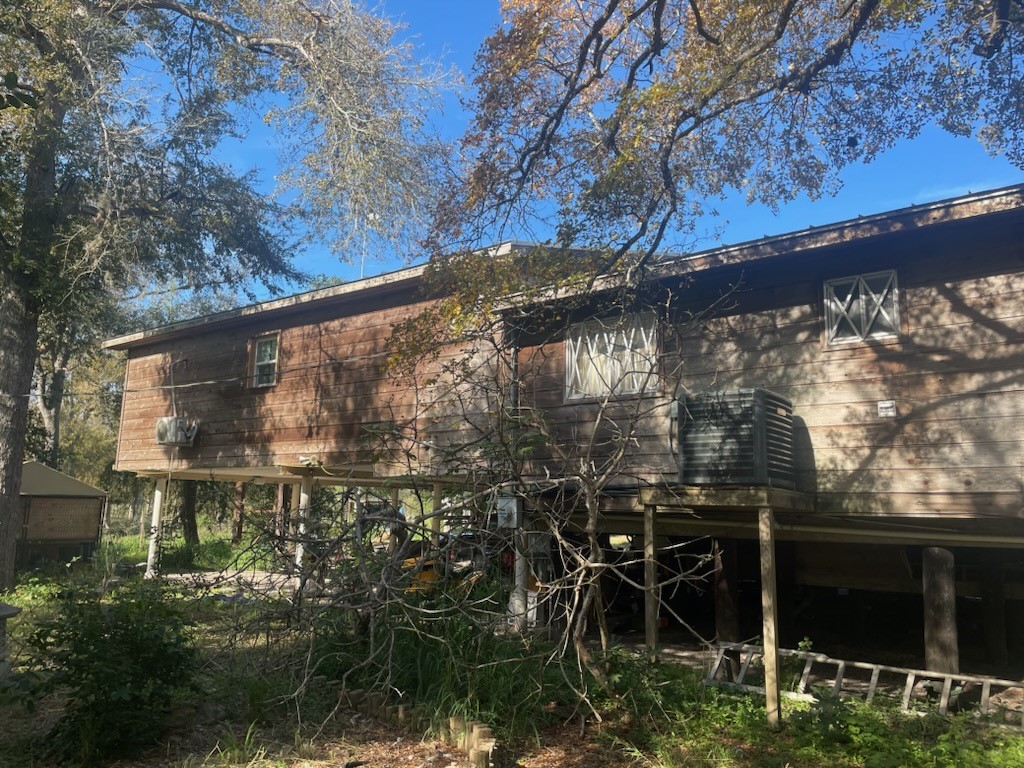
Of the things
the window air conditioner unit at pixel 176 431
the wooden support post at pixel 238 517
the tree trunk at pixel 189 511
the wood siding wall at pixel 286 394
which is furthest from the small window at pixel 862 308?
the tree trunk at pixel 189 511

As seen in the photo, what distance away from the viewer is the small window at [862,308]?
26.4 ft

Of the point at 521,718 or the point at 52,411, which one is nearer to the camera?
the point at 521,718

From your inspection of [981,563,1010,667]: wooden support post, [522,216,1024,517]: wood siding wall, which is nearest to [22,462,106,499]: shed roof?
[522,216,1024,517]: wood siding wall

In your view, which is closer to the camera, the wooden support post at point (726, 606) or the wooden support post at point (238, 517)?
→ the wooden support post at point (238, 517)

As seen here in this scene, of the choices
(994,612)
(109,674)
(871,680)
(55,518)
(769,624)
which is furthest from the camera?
(55,518)

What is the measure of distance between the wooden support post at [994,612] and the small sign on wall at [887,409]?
2695mm

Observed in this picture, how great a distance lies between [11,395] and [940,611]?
13825mm

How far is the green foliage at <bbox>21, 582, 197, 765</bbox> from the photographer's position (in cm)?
509

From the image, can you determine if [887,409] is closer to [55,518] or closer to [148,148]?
[148,148]

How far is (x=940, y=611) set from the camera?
7496mm

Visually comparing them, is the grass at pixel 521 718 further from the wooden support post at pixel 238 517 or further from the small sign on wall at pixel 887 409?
the small sign on wall at pixel 887 409

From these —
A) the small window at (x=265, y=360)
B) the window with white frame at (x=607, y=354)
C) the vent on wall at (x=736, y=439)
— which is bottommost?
the vent on wall at (x=736, y=439)

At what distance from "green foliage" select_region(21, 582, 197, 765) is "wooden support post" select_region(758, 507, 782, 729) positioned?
465 cm

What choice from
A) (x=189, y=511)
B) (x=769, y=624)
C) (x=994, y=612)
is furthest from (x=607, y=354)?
(x=189, y=511)
